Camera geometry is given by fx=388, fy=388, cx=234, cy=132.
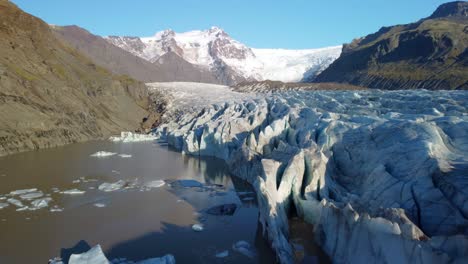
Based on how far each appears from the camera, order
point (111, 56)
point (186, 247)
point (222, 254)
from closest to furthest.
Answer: point (222, 254), point (186, 247), point (111, 56)

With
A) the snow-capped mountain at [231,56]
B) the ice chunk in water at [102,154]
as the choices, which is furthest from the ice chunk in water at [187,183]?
the snow-capped mountain at [231,56]

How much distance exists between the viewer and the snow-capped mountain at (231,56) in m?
148

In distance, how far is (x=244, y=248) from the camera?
714cm

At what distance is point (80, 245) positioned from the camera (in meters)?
7.35

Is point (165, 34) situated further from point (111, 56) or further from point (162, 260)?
point (162, 260)

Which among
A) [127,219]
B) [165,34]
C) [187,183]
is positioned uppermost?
[165,34]

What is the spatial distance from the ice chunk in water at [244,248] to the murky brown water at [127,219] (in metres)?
0.11

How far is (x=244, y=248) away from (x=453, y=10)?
119 m

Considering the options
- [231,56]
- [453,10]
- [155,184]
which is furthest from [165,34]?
[155,184]

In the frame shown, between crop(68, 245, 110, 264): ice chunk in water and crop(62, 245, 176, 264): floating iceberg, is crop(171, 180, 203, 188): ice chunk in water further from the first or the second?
crop(68, 245, 110, 264): ice chunk in water

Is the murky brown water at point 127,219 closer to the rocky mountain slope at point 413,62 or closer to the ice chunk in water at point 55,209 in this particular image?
the ice chunk in water at point 55,209

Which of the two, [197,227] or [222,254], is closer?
[222,254]

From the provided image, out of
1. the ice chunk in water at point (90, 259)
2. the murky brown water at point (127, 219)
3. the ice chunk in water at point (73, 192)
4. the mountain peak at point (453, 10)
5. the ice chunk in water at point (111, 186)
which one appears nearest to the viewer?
the ice chunk in water at point (90, 259)

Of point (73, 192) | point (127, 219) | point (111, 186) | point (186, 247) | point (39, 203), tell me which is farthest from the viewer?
point (111, 186)
